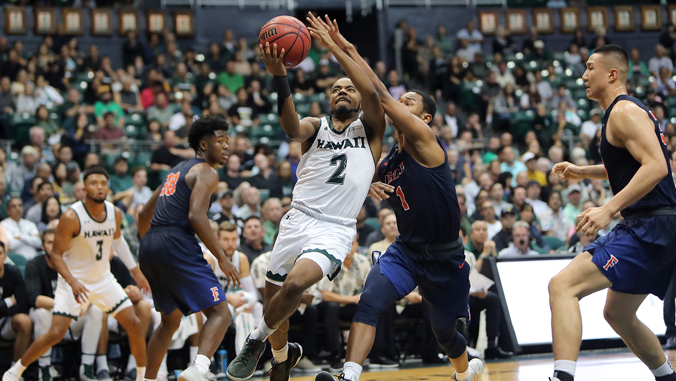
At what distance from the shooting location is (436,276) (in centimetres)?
504

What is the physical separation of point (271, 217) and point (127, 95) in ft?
20.6

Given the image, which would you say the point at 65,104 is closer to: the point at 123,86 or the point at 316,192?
the point at 123,86

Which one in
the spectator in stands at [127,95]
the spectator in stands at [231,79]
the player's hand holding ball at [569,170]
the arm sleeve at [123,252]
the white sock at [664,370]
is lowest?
the white sock at [664,370]

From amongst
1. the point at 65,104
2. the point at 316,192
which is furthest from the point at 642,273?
the point at 65,104

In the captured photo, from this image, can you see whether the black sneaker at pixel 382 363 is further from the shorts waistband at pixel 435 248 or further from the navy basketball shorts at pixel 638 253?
the navy basketball shorts at pixel 638 253

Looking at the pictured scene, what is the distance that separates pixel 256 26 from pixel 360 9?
138 inches

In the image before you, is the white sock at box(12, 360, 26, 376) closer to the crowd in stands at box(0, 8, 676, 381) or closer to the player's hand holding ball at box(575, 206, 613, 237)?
the crowd in stands at box(0, 8, 676, 381)

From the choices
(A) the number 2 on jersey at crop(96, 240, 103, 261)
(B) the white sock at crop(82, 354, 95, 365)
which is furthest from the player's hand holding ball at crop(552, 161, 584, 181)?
(B) the white sock at crop(82, 354, 95, 365)

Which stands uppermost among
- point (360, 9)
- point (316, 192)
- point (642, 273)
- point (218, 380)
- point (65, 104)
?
point (360, 9)

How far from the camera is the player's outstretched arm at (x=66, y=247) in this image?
22.1 ft

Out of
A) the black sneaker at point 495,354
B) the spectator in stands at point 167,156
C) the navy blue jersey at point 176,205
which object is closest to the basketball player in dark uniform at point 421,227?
the navy blue jersey at point 176,205

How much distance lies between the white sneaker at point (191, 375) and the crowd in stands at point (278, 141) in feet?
10.2

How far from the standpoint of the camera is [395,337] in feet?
29.9

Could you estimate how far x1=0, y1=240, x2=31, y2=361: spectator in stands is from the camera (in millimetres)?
7703
